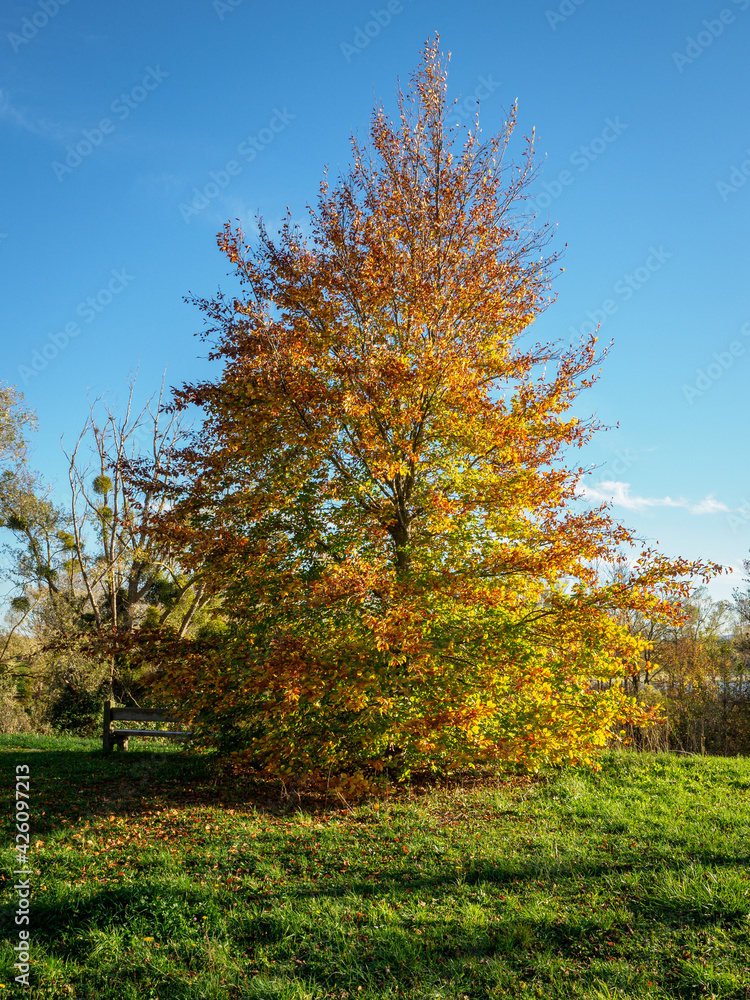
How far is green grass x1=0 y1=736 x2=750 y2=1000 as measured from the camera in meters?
4.55

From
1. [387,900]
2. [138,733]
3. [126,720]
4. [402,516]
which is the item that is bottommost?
[138,733]

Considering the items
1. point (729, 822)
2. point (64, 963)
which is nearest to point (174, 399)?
point (64, 963)

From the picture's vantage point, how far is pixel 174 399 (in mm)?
10320

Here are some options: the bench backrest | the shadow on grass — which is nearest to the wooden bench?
the bench backrest

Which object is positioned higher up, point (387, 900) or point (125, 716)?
point (387, 900)

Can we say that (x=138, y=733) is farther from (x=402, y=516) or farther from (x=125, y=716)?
(x=402, y=516)

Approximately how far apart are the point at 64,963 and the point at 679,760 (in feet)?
37.5

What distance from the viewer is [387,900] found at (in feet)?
18.6

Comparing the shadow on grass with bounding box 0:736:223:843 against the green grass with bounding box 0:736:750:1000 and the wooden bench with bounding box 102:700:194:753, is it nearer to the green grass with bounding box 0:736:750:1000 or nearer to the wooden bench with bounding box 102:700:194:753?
the green grass with bounding box 0:736:750:1000

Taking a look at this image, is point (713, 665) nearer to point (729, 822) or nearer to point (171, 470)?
point (729, 822)

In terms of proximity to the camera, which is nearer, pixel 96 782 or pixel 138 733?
pixel 96 782

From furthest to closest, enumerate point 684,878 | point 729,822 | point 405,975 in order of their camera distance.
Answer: point 729,822 < point 684,878 < point 405,975

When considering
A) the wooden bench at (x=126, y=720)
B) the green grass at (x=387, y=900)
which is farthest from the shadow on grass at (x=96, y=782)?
the wooden bench at (x=126, y=720)

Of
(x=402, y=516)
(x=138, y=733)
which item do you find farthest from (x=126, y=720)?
(x=402, y=516)
